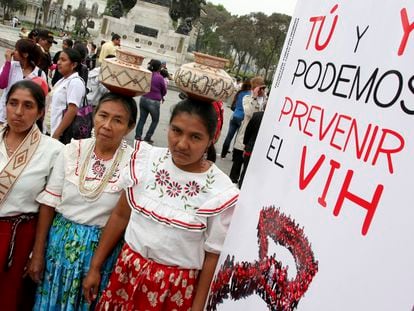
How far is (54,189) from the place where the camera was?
2281 millimetres

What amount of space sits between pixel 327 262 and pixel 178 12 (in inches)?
1149

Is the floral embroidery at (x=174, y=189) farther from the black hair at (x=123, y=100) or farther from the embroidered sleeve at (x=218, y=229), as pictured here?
the black hair at (x=123, y=100)

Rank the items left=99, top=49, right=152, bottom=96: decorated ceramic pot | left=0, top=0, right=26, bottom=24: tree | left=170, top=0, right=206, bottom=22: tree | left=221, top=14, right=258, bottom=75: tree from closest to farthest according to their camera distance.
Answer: left=99, top=49, right=152, bottom=96: decorated ceramic pot
left=170, top=0, right=206, bottom=22: tree
left=221, top=14, right=258, bottom=75: tree
left=0, top=0, right=26, bottom=24: tree

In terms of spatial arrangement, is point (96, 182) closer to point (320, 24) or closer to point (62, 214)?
point (62, 214)

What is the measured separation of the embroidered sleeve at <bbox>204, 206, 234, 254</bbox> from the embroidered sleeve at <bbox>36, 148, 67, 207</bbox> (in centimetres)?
87

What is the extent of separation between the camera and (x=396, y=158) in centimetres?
98

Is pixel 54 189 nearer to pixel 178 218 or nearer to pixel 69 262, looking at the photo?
pixel 69 262

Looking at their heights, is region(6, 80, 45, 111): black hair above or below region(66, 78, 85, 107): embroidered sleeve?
above

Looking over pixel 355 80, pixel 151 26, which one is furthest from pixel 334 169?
pixel 151 26

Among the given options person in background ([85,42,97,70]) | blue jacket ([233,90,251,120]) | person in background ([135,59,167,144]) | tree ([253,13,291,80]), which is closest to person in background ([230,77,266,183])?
blue jacket ([233,90,251,120])

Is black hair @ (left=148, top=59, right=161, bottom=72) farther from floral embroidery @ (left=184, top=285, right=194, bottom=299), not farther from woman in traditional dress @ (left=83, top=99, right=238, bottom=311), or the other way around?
floral embroidery @ (left=184, top=285, right=194, bottom=299)

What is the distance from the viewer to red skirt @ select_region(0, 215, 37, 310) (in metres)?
2.29

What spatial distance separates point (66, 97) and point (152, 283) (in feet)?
9.61

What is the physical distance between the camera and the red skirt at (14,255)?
2.29m
